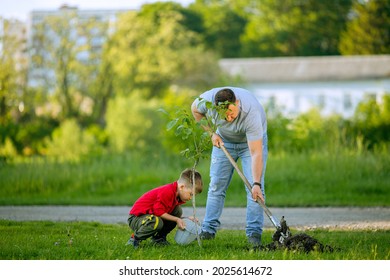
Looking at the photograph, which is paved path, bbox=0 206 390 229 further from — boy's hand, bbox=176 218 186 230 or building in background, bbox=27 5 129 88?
building in background, bbox=27 5 129 88

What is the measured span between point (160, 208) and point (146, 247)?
442mm

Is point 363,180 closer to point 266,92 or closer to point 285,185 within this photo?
point 285,185

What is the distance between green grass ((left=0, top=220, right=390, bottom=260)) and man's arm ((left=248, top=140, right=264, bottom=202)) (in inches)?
21.8

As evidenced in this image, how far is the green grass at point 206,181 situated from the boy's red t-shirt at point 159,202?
15.0 feet

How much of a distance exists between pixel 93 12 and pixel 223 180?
30377 millimetres

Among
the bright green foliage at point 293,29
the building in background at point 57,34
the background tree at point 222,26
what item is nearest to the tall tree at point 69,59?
the building in background at point 57,34

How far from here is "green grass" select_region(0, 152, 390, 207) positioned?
12.1 m

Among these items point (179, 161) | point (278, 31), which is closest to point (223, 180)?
point (179, 161)

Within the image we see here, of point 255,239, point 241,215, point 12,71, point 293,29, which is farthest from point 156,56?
point 255,239

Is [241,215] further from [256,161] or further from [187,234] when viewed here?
[256,161]

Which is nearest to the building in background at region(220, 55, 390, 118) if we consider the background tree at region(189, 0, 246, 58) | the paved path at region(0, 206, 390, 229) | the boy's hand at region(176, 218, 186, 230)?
the background tree at region(189, 0, 246, 58)

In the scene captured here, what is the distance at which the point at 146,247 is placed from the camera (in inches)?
275

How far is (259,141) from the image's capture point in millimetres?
7000

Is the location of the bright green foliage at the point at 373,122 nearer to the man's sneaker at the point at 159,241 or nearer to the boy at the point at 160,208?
the man's sneaker at the point at 159,241
